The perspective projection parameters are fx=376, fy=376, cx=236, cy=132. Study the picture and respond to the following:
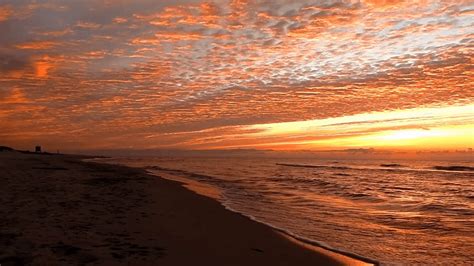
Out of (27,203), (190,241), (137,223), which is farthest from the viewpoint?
(27,203)

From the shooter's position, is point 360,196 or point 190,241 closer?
point 190,241

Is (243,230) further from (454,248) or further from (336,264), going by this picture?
(454,248)

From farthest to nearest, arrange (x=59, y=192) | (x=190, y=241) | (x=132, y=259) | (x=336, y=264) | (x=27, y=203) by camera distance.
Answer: (x=59, y=192) < (x=27, y=203) < (x=190, y=241) < (x=336, y=264) < (x=132, y=259)

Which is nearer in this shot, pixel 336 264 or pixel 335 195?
pixel 336 264

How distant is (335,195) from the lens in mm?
26062

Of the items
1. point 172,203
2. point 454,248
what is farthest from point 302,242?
point 172,203

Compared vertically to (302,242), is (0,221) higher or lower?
higher

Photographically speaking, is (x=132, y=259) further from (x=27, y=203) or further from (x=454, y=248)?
(x=454, y=248)

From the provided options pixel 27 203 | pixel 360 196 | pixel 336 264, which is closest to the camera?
pixel 336 264

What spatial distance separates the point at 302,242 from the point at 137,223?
4.89 meters

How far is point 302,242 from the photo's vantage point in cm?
1081

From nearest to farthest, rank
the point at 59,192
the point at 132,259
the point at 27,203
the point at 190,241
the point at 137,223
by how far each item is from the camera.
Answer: the point at 132,259
the point at 190,241
the point at 137,223
the point at 27,203
the point at 59,192

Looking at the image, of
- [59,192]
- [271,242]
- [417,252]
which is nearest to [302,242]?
[271,242]

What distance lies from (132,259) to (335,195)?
2072cm
